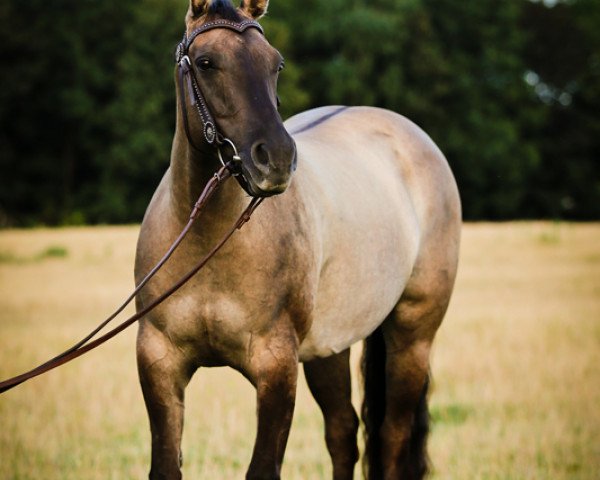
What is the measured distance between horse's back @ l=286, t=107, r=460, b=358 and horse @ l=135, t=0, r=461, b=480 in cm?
1

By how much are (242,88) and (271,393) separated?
1.35m

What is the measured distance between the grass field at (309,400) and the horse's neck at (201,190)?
2753mm

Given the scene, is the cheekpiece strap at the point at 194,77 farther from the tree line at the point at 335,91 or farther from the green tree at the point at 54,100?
the green tree at the point at 54,100

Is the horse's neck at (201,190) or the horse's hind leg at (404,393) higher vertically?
the horse's neck at (201,190)

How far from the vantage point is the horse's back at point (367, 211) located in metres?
5.14

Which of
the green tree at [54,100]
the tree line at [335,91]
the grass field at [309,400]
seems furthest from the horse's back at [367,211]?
the green tree at [54,100]

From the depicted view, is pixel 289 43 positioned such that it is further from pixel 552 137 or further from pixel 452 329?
pixel 452 329

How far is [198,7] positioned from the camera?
426cm

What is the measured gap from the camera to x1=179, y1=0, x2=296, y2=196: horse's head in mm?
3820

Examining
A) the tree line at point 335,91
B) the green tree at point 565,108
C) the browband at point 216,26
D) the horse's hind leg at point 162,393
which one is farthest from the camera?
the green tree at point 565,108

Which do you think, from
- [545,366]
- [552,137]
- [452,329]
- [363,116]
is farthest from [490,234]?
[552,137]

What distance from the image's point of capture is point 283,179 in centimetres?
380

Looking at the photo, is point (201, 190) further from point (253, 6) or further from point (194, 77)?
point (253, 6)

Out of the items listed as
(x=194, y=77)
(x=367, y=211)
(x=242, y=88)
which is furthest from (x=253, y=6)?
(x=367, y=211)
